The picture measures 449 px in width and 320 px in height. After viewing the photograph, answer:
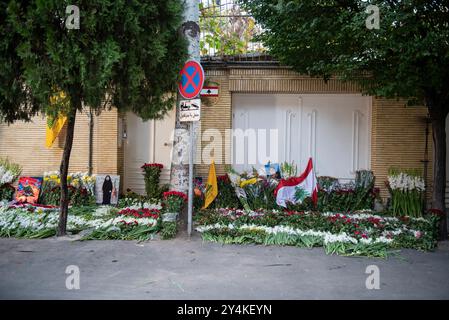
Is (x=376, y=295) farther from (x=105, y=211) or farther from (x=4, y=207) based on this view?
(x=4, y=207)

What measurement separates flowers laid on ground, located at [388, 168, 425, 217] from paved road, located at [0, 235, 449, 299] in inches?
99.9

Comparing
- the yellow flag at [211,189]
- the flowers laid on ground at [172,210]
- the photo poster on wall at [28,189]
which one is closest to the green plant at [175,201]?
the flowers laid on ground at [172,210]

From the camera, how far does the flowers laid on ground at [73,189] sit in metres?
10.0

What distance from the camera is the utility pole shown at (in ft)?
23.4

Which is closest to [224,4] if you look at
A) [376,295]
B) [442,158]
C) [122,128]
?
[122,128]

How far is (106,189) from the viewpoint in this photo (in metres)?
10.4

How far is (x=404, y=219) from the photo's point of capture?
27.2 feet

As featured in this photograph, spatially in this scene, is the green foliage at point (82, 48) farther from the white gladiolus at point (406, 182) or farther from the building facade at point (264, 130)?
the white gladiolus at point (406, 182)

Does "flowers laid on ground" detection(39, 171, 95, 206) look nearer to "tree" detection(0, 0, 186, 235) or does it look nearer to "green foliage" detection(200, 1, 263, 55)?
"tree" detection(0, 0, 186, 235)

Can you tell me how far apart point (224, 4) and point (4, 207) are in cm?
812

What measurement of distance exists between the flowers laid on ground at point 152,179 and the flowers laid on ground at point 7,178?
3284mm

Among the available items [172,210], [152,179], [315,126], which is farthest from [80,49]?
[315,126]

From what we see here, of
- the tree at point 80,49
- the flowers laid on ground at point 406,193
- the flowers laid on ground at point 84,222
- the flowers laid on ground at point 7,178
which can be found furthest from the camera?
the flowers laid on ground at point 7,178

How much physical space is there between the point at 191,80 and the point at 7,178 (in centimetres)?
632
